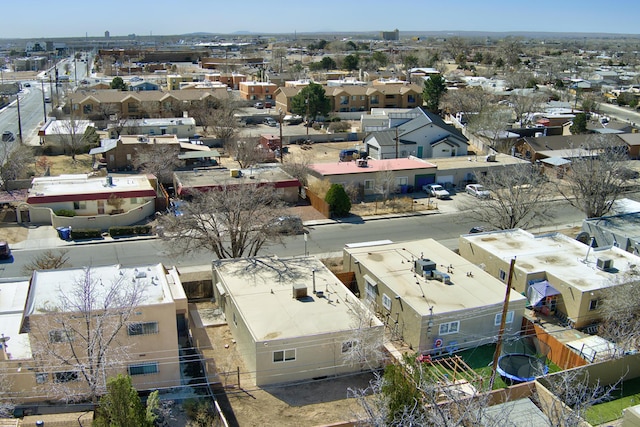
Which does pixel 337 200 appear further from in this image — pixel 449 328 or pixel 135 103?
pixel 135 103

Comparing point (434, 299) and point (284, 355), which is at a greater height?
point (434, 299)

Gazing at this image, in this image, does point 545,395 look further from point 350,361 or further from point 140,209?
point 140,209

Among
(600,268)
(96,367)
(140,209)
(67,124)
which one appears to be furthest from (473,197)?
(67,124)

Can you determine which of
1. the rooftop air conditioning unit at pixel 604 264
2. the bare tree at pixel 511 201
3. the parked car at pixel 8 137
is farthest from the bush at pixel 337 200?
the parked car at pixel 8 137

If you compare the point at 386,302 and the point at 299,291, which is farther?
the point at 386,302

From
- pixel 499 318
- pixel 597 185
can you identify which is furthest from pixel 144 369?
pixel 597 185

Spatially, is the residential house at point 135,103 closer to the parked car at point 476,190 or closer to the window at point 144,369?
the parked car at point 476,190
